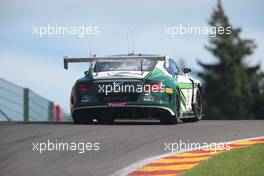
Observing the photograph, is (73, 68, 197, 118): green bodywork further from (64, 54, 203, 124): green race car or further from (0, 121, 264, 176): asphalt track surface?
(0, 121, 264, 176): asphalt track surface

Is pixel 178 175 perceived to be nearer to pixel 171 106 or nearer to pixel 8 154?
pixel 8 154

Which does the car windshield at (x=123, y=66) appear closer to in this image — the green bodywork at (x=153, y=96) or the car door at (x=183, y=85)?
the green bodywork at (x=153, y=96)

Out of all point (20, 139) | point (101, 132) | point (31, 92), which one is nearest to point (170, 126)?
point (101, 132)

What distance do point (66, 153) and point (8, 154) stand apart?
77 cm

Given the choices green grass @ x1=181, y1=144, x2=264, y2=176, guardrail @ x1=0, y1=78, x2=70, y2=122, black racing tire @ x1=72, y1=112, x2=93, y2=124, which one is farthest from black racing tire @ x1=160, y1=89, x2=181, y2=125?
guardrail @ x1=0, y1=78, x2=70, y2=122

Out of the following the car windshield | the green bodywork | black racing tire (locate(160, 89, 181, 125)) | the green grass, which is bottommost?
the green grass

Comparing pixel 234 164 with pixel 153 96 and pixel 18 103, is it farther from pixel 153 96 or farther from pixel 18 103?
pixel 18 103

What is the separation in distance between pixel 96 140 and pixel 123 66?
120 inches

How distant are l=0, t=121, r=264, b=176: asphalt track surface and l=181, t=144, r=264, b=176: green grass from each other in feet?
3.28

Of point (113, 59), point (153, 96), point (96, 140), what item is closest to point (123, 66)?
point (113, 59)

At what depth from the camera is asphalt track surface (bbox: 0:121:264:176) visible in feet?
33.5

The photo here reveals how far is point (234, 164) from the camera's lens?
393 inches

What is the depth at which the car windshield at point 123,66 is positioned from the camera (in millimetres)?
14969

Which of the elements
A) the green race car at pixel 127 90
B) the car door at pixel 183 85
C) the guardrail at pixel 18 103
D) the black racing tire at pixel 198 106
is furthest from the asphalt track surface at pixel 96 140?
the guardrail at pixel 18 103
